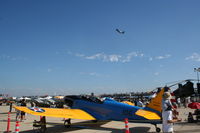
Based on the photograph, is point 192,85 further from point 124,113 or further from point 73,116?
point 73,116

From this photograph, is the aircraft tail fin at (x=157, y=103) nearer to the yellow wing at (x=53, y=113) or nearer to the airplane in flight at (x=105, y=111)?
the airplane in flight at (x=105, y=111)

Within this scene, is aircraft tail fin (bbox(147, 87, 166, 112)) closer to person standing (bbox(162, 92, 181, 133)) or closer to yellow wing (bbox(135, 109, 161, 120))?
yellow wing (bbox(135, 109, 161, 120))

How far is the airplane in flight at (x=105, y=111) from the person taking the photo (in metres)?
8.43

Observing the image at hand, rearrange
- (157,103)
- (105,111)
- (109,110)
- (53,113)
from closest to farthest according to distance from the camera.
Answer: (157,103) < (53,113) < (109,110) < (105,111)

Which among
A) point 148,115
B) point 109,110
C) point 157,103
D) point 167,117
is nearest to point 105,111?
point 109,110

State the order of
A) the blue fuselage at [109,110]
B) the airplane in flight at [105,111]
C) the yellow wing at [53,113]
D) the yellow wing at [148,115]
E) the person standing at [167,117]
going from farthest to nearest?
the blue fuselage at [109,110] < the yellow wing at [53,113] < the airplane in flight at [105,111] < the yellow wing at [148,115] < the person standing at [167,117]

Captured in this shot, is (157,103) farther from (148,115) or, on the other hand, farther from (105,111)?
(105,111)

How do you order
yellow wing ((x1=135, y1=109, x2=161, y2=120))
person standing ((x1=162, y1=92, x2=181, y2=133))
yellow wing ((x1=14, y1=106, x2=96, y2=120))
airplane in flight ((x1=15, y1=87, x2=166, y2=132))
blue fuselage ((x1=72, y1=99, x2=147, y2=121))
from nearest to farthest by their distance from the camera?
person standing ((x1=162, y1=92, x2=181, y2=133)) < yellow wing ((x1=135, y1=109, x2=161, y2=120)) < airplane in flight ((x1=15, y1=87, x2=166, y2=132)) < yellow wing ((x1=14, y1=106, x2=96, y2=120)) < blue fuselage ((x1=72, y1=99, x2=147, y2=121))

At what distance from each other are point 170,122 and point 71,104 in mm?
8339

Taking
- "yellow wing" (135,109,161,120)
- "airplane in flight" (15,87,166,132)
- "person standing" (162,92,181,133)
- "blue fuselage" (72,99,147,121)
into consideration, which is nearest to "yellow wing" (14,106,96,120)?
"airplane in flight" (15,87,166,132)

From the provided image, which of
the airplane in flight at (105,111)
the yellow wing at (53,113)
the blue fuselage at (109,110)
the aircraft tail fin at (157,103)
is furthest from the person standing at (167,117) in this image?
the yellow wing at (53,113)

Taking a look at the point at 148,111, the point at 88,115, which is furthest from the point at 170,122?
the point at 88,115

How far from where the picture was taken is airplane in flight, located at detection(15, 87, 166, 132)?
8430mm

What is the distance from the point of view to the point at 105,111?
10.3 m
